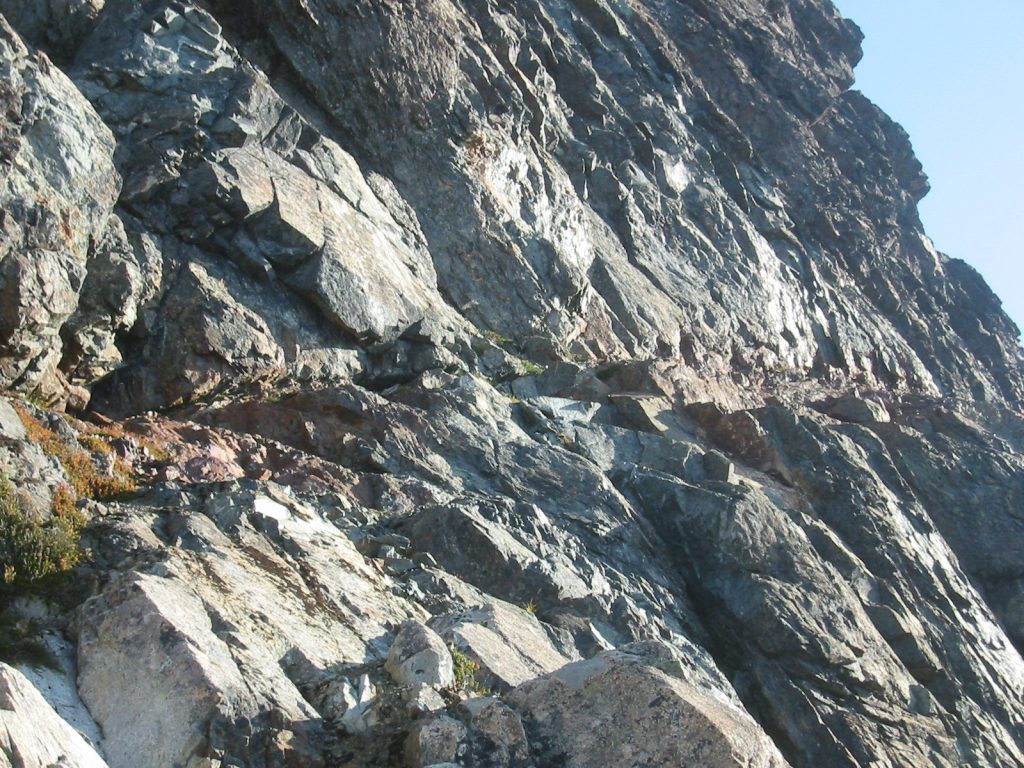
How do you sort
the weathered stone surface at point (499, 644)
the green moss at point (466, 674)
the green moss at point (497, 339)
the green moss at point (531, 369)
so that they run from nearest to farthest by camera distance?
the green moss at point (466, 674), the weathered stone surface at point (499, 644), the green moss at point (531, 369), the green moss at point (497, 339)

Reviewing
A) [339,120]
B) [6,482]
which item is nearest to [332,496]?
[6,482]

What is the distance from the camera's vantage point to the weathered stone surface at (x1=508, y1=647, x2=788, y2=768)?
7.43 meters

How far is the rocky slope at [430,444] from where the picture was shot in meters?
8.12

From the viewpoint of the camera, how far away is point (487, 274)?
2570cm

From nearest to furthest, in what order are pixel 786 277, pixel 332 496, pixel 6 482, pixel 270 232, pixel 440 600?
pixel 6 482 < pixel 440 600 < pixel 332 496 < pixel 270 232 < pixel 786 277

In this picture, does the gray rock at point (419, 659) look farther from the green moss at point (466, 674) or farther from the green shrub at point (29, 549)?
the green shrub at point (29, 549)

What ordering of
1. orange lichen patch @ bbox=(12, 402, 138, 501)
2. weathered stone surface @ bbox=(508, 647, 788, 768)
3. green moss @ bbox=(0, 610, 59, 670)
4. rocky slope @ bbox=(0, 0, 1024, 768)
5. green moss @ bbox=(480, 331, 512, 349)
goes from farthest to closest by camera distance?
green moss @ bbox=(480, 331, 512, 349) → orange lichen patch @ bbox=(12, 402, 138, 501) → rocky slope @ bbox=(0, 0, 1024, 768) → green moss @ bbox=(0, 610, 59, 670) → weathered stone surface @ bbox=(508, 647, 788, 768)

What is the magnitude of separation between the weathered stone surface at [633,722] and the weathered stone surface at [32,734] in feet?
9.97

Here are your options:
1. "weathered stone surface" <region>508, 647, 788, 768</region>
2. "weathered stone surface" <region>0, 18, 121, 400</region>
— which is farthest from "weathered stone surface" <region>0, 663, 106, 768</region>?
"weathered stone surface" <region>0, 18, 121, 400</region>

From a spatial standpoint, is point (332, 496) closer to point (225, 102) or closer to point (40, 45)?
point (225, 102)

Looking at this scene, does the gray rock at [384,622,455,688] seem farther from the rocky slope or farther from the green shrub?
the green shrub

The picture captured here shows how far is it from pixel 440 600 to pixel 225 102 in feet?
39.4

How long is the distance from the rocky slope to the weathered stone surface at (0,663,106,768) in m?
0.04

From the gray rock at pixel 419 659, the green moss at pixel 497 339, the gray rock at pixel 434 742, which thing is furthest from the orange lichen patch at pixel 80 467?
the green moss at pixel 497 339
